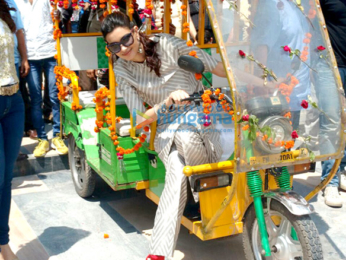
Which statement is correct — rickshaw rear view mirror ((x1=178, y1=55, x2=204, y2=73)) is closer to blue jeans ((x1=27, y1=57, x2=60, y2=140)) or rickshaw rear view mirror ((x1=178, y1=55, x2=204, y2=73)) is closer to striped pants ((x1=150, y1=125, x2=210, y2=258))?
striped pants ((x1=150, y1=125, x2=210, y2=258))

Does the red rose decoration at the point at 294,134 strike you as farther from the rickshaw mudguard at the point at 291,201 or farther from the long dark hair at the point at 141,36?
the long dark hair at the point at 141,36

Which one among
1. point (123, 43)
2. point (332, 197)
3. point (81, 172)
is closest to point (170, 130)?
point (123, 43)

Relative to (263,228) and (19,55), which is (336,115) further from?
(19,55)

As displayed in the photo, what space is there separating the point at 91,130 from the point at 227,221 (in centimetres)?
178

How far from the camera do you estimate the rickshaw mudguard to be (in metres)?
2.98

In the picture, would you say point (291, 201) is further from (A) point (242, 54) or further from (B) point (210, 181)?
(A) point (242, 54)

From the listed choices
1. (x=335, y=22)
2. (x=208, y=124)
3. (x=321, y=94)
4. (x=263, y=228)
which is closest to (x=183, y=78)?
(x=208, y=124)

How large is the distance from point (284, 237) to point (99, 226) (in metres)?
1.77

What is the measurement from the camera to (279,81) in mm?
3158

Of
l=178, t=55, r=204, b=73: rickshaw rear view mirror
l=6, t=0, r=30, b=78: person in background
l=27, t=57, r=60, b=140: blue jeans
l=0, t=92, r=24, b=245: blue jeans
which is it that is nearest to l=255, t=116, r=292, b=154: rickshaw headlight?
l=178, t=55, r=204, b=73: rickshaw rear view mirror

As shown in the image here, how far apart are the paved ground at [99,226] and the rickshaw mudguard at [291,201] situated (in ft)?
2.85

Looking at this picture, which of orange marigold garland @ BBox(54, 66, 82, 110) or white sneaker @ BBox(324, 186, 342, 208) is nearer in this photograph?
white sneaker @ BBox(324, 186, 342, 208)

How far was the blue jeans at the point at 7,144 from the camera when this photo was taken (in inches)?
135

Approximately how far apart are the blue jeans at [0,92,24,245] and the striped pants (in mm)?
1038
